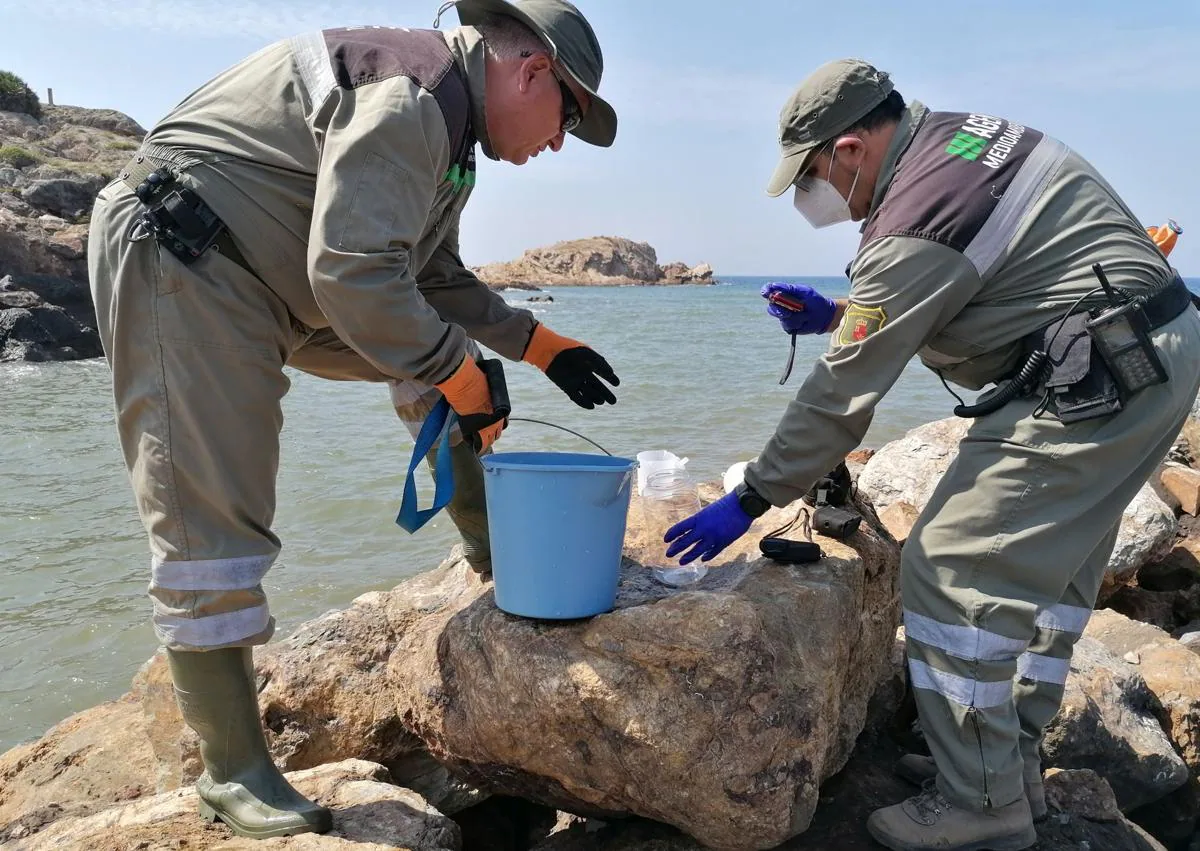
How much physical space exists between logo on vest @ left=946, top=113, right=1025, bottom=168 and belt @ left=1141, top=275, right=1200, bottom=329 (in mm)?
551

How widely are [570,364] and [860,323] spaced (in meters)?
1.16

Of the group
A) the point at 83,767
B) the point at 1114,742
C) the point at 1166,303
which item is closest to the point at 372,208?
the point at 1166,303

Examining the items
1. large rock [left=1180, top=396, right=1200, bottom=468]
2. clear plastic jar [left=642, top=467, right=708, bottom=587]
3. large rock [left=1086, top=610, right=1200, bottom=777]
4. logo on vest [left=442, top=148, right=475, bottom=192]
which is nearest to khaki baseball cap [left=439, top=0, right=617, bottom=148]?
logo on vest [left=442, top=148, right=475, bottom=192]

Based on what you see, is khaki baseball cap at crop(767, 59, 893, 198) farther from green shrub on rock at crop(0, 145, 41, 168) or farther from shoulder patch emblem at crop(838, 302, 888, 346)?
green shrub on rock at crop(0, 145, 41, 168)

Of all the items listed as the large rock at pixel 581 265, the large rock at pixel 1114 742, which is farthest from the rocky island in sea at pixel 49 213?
the large rock at pixel 581 265

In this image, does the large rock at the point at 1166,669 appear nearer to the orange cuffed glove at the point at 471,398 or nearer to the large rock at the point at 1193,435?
the orange cuffed glove at the point at 471,398

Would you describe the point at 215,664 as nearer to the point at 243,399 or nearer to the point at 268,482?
the point at 268,482

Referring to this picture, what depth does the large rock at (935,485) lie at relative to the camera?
5242mm

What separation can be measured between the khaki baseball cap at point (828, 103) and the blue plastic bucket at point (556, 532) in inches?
43.4

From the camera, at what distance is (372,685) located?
10.8 feet

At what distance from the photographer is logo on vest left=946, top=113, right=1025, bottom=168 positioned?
262 centimetres

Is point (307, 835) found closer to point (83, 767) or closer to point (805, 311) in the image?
point (83, 767)

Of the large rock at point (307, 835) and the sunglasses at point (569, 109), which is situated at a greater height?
the sunglasses at point (569, 109)

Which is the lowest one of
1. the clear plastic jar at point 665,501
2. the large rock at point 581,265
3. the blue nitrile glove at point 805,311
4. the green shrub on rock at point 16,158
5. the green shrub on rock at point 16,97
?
the large rock at point 581,265
